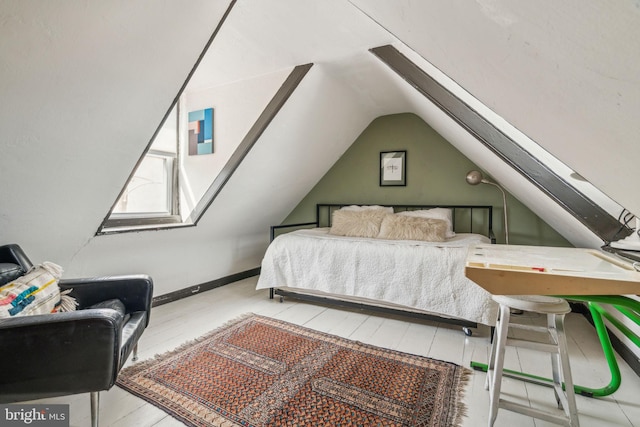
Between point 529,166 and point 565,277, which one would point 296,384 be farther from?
point 529,166

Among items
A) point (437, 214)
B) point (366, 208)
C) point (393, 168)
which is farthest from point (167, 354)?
point (393, 168)

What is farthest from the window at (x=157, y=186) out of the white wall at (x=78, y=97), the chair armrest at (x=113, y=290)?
the chair armrest at (x=113, y=290)

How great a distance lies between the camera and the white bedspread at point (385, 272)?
209 centimetres

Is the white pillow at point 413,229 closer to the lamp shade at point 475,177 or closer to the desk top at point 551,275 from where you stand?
the lamp shade at point 475,177

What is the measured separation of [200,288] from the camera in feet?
10.3

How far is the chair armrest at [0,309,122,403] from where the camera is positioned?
1.08m

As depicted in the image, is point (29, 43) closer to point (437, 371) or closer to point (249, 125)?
point (249, 125)

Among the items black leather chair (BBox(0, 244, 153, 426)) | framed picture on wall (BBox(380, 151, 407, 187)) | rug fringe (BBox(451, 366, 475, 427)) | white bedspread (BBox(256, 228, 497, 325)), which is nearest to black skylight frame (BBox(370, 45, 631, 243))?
white bedspread (BBox(256, 228, 497, 325))

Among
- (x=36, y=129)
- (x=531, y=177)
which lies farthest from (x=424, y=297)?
(x=36, y=129)

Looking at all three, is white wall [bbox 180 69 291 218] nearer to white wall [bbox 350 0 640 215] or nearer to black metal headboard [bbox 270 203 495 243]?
black metal headboard [bbox 270 203 495 243]

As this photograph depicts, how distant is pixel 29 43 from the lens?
3.64 ft

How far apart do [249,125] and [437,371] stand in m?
2.20

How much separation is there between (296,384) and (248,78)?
2.31 m

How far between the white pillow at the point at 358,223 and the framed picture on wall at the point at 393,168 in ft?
1.57
